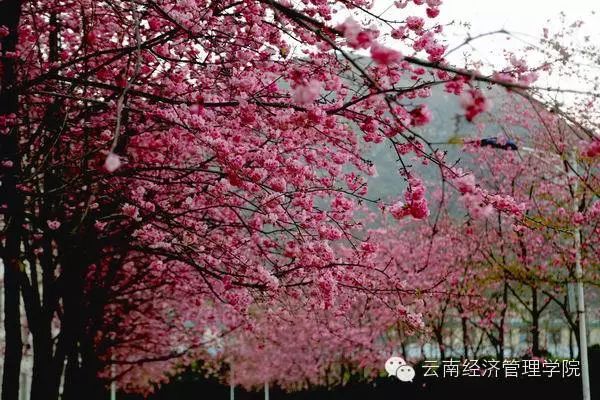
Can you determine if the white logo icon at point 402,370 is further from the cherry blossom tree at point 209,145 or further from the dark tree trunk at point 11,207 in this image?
the dark tree trunk at point 11,207

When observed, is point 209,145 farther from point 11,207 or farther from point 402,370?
point 402,370

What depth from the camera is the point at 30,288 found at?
965 centimetres

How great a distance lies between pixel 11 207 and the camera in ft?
22.0

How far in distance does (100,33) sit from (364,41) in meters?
6.54

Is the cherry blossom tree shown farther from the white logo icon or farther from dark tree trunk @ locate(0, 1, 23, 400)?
the white logo icon

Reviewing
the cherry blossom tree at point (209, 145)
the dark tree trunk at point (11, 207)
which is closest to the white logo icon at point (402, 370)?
the cherry blossom tree at point (209, 145)

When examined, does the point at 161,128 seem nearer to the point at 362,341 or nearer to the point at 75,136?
the point at 75,136

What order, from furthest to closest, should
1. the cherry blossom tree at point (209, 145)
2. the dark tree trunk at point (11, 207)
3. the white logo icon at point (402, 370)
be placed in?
the white logo icon at point (402, 370) → the dark tree trunk at point (11, 207) → the cherry blossom tree at point (209, 145)

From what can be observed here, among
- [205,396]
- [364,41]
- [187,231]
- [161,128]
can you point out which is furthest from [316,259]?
[205,396]

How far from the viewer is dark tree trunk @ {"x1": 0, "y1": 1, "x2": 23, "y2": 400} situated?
6.77 meters

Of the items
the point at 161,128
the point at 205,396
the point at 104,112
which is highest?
the point at 104,112

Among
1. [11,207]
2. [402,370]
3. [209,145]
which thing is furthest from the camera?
[402,370]

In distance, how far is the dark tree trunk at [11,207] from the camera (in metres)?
6.77

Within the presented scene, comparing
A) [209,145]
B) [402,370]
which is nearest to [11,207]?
[209,145]
